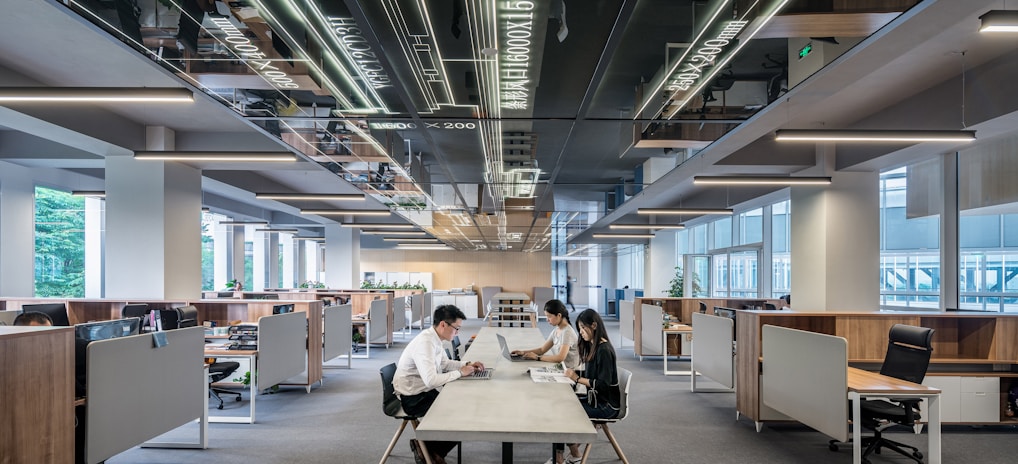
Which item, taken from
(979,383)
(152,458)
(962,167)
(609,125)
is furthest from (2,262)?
(962,167)

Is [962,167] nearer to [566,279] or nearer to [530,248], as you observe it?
[530,248]

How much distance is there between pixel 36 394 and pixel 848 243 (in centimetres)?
847

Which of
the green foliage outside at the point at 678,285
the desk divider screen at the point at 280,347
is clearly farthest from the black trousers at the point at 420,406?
the green foliage outside at the point at 678,285

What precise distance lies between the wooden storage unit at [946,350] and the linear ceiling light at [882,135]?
6.57 feet

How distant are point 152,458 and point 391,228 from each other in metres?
11.9

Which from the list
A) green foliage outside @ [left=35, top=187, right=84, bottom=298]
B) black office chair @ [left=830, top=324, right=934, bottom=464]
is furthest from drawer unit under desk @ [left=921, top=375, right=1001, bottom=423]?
green foliage outside @ [left=35, top=187, right=84, bottom=298]

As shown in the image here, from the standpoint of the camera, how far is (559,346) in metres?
5.74

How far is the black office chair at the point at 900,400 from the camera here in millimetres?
4969

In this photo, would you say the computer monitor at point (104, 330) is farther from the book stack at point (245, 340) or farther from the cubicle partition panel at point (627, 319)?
the cubicle partition panel at point (627, 319)

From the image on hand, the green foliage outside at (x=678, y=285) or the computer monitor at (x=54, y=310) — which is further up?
the computer monitor at (x=54, y=310)

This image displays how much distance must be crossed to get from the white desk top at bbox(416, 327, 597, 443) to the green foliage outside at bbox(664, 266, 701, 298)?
41.1 ft

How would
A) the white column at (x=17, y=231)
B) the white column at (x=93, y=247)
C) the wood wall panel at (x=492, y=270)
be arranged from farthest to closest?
the wood wall panel at (x=492, y=270) < the white column at (x=93, y=247) < the white column at (x=17, y=231)

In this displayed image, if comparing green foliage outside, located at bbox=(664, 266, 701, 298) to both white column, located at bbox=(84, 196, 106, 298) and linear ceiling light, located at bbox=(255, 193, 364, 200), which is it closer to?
linear ceiling light, located at bbox=(255, 193, 364, 200)

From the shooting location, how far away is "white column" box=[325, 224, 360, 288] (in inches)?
725
